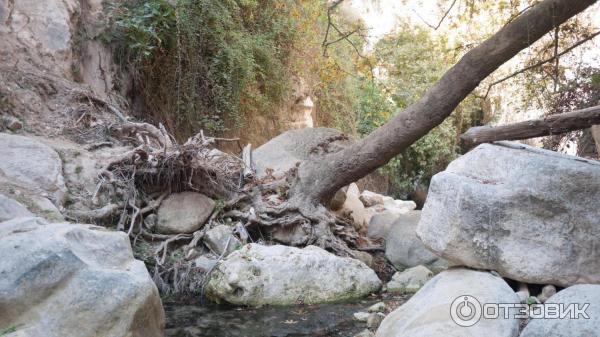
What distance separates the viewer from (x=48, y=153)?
605 cm

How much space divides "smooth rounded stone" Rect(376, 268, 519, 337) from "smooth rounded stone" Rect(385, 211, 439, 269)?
2.67 meters

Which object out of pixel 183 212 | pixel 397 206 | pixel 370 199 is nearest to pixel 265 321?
pixel 183 212

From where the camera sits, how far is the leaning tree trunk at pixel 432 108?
5016 mm

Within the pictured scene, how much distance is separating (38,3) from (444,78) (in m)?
6.17

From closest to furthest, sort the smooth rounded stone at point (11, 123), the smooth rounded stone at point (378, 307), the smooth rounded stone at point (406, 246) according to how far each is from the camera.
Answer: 1. the smooth rounded stone at point (378, 307)
2. the smooth rounded stone at point (11, 123)
3. the smooth rounded stone at point (406, 246)

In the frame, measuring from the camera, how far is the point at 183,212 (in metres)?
6.62

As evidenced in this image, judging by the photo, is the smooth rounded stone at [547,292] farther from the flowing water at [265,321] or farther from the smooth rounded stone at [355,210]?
the smooth rounded stone at [355,210]

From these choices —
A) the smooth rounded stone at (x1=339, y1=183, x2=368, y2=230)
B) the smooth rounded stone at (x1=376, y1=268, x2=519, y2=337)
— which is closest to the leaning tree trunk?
the smooth rounded stone at (x1=339, y1=183, x2=368, y2=230)

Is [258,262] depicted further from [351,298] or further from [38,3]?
[38,3]

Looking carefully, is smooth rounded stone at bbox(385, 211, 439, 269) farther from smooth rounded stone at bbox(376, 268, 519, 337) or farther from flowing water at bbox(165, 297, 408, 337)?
smooth rounded stone at bbox(376, 268, 519, 337)

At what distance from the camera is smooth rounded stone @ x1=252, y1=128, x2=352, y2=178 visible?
8137 mm

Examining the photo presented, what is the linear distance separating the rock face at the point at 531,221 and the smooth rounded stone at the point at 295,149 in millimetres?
4225

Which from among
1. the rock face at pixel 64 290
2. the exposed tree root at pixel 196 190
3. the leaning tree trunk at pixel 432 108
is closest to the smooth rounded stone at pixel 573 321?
the rock face at pixel 64 290

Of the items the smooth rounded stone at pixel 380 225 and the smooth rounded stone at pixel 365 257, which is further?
the smooth rounded stone at pixel 380 225
